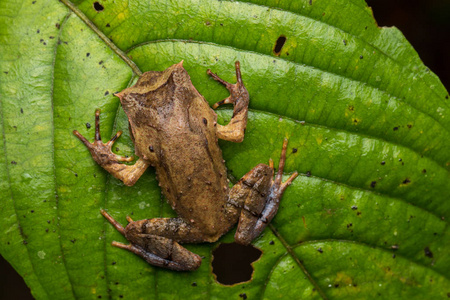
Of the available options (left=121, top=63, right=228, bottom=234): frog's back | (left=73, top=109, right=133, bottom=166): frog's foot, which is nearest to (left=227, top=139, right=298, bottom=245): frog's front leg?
(left=121, top=63, right=228, bottom=234): frog's back

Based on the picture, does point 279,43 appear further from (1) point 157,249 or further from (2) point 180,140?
(1) point 157,249

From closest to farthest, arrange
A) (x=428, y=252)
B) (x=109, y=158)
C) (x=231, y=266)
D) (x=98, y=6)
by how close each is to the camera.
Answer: (x=98, y=6) < (x=109, y=158) < (x=428, y=252) < (x=231, y=266)

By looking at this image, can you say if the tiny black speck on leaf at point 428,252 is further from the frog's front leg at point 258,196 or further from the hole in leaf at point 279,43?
the hole in leaf at point 279,43

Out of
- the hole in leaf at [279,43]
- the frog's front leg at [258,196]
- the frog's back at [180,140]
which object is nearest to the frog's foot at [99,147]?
the frog's back at [180,140]

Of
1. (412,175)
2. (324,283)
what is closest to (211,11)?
(412,175)

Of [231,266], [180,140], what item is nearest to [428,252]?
[231,266]

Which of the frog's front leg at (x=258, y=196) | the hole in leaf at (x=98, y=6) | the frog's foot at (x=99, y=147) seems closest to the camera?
the hole in leaf at (x=98, y=6)

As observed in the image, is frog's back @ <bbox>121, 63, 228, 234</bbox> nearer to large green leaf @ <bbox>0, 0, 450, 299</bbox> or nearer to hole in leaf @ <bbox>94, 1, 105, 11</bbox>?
large green leaf @ <bbox>0, 0, 450, 299</bbox>
